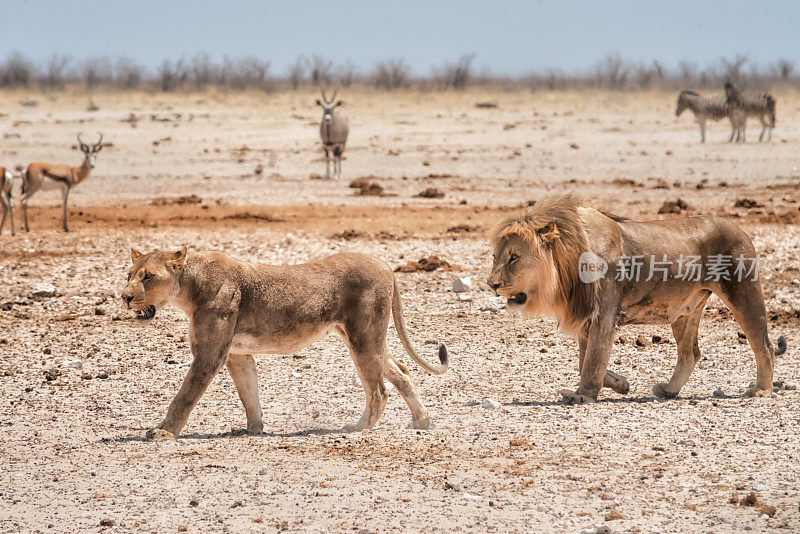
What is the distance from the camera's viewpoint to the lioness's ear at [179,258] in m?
7.25

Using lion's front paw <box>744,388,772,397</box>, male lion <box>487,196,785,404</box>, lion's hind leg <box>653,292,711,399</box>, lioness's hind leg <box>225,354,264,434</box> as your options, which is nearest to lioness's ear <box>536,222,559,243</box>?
male lion <box>487,196,785,404</box>

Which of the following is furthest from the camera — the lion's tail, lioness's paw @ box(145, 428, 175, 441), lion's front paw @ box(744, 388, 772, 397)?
the lion's tail

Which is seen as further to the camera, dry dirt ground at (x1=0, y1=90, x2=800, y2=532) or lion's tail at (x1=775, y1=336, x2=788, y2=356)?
lion's tail at (x1=775, y1=336, x2=788, y2=356)

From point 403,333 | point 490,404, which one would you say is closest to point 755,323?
point 490,404

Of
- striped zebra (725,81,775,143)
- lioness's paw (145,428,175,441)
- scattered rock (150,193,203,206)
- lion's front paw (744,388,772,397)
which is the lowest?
scattered rock (150,193,203,206)

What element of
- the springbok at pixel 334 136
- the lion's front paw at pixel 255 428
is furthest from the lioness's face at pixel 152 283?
the springbok at pixel 334 136

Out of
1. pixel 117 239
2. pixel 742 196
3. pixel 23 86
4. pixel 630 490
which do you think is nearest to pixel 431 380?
pixel 630 490

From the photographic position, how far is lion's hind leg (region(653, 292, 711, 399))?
8812 mm

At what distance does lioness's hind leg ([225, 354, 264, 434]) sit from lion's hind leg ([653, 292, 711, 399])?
3.34 meters

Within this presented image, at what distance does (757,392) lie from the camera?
868 centimetres

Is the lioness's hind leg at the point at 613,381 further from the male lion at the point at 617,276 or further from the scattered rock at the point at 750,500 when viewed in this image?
the scattered rock at the point at 750,500

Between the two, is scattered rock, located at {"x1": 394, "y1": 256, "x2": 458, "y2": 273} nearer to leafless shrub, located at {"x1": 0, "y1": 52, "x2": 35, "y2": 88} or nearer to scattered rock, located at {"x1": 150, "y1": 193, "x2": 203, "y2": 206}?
scattered rock, located at {"x1": 150, "y1": 193, "x2": 203, "y2": 206}

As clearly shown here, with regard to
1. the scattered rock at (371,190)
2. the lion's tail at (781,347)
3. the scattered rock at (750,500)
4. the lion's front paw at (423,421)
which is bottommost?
the scattered rock at (371,190)

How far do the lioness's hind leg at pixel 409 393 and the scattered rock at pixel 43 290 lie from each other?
6.57 m
